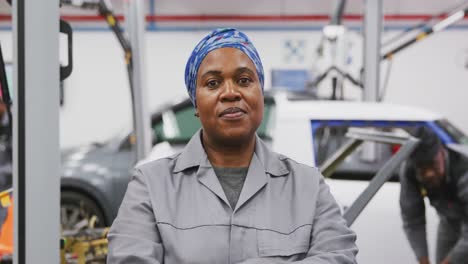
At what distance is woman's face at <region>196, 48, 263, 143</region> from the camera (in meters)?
1.55

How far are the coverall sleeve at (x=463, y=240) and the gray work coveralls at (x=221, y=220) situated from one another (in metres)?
1.52

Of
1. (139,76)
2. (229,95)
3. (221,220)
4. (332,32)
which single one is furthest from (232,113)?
(332,32)

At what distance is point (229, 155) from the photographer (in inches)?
65.4

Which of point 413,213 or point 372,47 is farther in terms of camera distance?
point 372,47

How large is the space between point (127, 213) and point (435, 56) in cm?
989

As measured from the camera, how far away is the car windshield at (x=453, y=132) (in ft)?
10.4

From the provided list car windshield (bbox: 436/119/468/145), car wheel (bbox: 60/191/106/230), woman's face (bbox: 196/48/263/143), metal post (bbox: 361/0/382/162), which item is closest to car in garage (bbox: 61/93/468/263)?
car windshield (bbox: 436/119/468/145)

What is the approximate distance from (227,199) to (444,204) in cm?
179

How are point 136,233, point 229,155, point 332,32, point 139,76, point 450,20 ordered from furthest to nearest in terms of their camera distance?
point 332,32 < point 450,20 < point 139,76 < point 229,155 < point 136,233

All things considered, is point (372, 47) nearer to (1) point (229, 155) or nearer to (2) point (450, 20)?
(2) point (450, 20)

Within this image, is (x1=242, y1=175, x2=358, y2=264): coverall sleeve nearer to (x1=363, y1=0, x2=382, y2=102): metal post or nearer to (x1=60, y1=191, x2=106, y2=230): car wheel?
(x1=363, y1=0, x2=382, y2=102): metal post

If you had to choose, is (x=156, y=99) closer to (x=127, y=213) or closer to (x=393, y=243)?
(x=393, y=243)

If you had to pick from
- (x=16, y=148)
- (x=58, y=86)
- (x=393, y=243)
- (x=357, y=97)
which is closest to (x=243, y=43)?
(x=58, y=86)

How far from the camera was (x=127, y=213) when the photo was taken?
5.06ft
